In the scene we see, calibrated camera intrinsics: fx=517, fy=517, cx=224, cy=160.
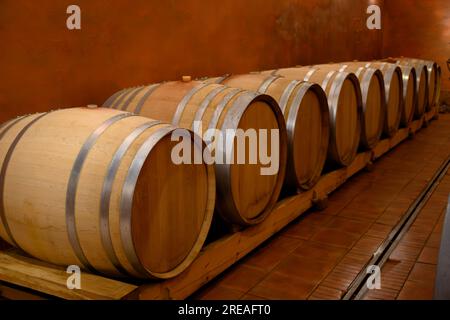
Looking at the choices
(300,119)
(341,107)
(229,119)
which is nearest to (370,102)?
(341,107)

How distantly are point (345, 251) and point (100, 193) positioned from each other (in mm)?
1717

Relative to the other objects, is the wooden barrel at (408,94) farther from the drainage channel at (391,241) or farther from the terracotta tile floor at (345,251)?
the terracotta tile floor at (345,251)

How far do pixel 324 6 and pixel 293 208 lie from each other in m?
4.61

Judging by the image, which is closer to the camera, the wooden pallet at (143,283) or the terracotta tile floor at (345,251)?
the wooden pallet at (143,283)

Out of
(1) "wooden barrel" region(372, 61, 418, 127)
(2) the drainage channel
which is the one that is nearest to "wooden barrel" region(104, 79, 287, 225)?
(2) the drainage channel

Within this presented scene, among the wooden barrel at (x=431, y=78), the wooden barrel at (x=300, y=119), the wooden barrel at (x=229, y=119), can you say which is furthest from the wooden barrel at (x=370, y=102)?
the wooden barrel at (x=431, y=78)

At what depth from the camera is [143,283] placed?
7.53 ft

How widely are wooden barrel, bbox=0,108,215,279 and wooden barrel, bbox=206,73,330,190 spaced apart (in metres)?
1.16

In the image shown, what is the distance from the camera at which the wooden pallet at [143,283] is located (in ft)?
7.10

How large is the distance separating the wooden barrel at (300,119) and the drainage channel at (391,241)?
68 centimetres

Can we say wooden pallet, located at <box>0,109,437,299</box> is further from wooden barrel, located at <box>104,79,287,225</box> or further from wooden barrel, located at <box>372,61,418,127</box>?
wooden barrel, located at <box>372,61,418,127</box>

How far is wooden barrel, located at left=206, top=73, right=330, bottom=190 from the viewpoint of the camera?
348 cm

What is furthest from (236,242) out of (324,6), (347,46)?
(347,46)
